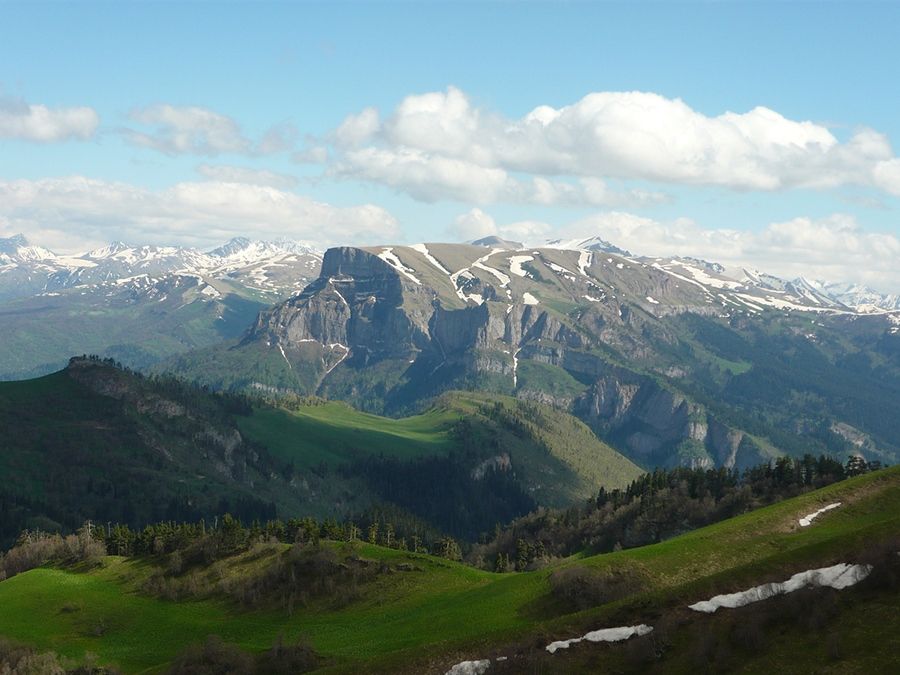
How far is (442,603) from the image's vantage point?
10819 cm

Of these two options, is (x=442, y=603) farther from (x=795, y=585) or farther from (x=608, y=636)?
(x=795, y=585)

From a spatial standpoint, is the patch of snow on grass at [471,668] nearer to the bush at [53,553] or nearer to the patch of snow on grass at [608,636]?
the patch of snow on grass at [608,636]

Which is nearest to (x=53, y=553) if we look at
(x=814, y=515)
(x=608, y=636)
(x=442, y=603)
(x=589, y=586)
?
(x=442, y=603)

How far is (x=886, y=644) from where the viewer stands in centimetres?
5238

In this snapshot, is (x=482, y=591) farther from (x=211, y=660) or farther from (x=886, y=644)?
(x=886, y=644)

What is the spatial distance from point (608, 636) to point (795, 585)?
674 inches

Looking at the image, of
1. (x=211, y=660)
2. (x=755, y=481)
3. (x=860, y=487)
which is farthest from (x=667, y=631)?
(x=755, y=481)

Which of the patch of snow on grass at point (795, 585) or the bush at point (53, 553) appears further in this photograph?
the bush at point (53, 553)

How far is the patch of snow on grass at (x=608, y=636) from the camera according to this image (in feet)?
215

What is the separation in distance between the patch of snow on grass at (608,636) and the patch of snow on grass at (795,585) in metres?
5.43

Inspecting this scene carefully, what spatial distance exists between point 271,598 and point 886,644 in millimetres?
94633

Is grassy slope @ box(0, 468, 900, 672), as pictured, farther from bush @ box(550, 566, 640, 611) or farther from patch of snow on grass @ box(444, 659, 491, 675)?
bush @ box(550, 566, 640, 611)

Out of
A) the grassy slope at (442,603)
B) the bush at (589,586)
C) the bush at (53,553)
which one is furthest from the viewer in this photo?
the bush at (53,553)

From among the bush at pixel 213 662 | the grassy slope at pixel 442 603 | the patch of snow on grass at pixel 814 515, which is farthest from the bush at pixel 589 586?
the bush at pixel 213 662
